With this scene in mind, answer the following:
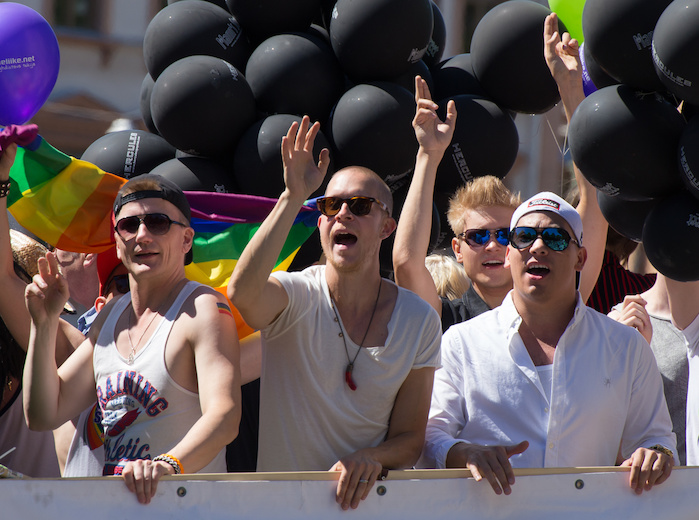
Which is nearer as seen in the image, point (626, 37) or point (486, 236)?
point (626, 37)

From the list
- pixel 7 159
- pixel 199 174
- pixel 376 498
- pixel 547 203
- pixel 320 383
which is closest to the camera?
pixel 376 498

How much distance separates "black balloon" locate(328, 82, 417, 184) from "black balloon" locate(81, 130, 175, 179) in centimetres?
92

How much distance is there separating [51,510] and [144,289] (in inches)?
30.7

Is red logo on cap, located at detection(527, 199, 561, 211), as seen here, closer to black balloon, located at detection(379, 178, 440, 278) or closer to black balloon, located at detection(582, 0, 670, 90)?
black balloon, located at detection(582, 0, 670, 90)

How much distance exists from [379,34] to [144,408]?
7.23 ft

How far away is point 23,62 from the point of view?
386 cm

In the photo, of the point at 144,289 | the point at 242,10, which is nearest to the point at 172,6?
the point at 242,10

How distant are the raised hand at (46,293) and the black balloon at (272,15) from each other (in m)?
1.93

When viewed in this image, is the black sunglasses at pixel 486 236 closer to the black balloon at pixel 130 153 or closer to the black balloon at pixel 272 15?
the black balloon at pixel 272 15

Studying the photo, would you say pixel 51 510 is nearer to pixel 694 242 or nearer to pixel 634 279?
pixel 694 242

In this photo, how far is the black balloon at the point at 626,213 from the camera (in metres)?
3.40

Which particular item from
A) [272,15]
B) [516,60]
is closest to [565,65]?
[516,60]

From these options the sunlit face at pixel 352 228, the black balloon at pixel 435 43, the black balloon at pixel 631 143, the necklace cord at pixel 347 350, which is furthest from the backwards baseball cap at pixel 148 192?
the black balloon at pixel 435 43

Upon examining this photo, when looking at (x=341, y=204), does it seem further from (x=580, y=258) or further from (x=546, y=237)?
(x=580, y=258)
